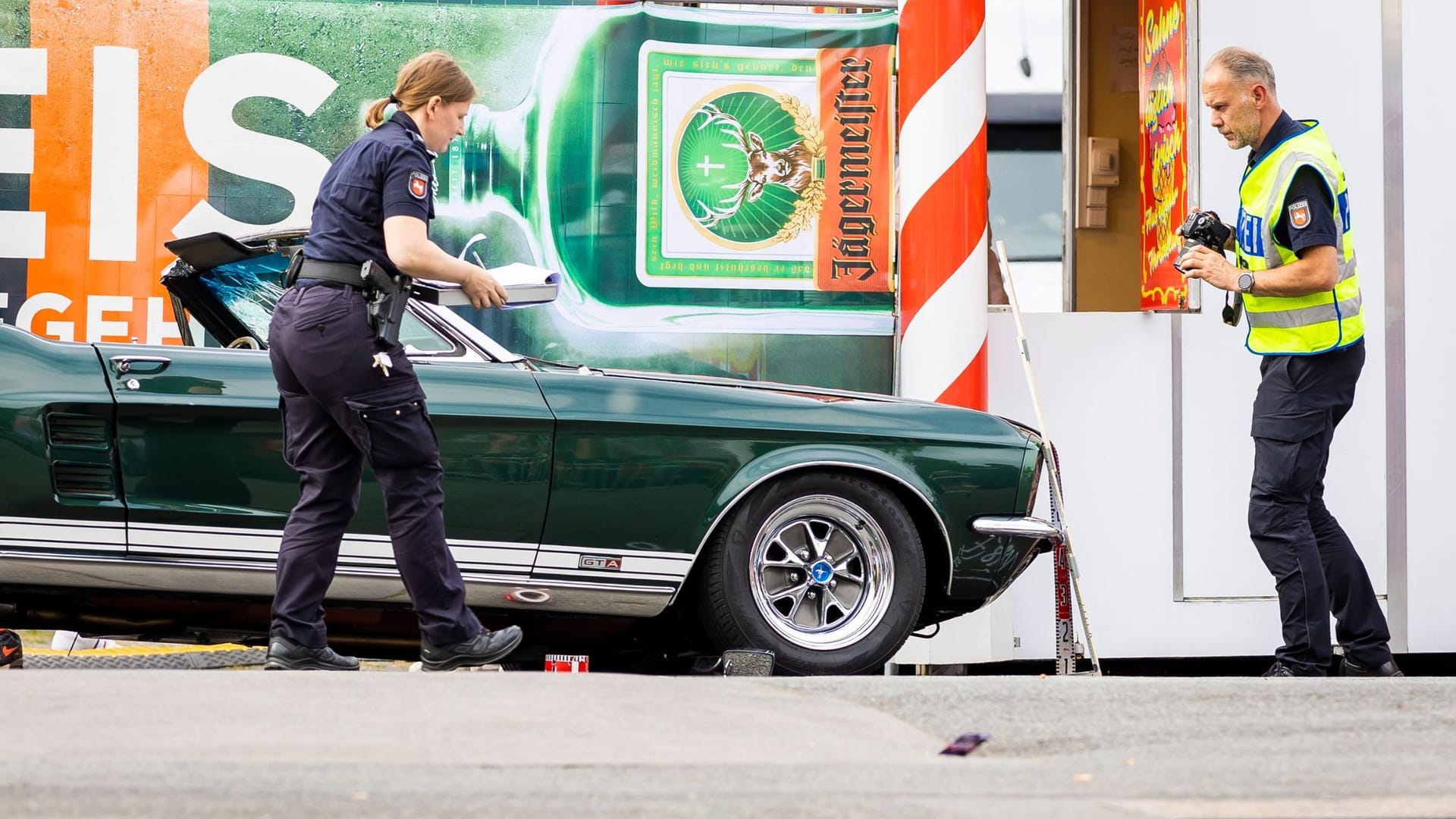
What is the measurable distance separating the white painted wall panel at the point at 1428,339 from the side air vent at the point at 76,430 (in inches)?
189

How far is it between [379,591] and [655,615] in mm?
803

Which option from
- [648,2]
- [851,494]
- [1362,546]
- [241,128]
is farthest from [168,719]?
[1362,546]

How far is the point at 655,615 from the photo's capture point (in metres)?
4.71

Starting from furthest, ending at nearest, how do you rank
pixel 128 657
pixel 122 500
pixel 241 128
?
pixel 241 128 < pixel 128 657 < pixel 122 500

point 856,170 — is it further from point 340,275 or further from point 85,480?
point 85,480

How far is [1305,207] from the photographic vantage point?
4.66 meters

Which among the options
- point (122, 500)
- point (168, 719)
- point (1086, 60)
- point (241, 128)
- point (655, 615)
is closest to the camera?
point (168, 719)

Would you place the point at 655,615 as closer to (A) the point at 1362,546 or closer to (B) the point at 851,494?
(B) the point at 851,494

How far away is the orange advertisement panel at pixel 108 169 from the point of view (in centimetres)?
614

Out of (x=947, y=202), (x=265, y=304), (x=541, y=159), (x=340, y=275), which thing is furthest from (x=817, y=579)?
(x=541, y=159)

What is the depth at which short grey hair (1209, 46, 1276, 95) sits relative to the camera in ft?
15.7

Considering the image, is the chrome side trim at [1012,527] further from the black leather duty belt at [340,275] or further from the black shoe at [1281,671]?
the black leather duty belt at [340,275]

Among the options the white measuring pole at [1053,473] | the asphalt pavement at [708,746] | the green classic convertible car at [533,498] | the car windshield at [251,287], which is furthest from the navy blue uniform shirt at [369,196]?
the white measuring pole at [1053,473]

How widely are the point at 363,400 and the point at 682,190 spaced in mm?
2752
